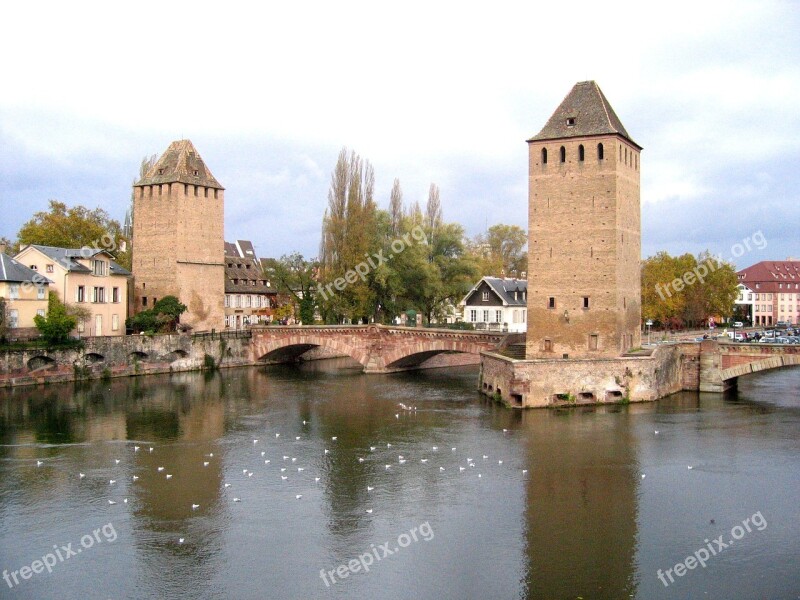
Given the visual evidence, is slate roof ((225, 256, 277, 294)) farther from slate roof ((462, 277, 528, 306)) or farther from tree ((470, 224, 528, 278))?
tree ((470, 224, 528, 278))

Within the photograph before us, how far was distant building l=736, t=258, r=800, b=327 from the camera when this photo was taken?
9794 centimetres

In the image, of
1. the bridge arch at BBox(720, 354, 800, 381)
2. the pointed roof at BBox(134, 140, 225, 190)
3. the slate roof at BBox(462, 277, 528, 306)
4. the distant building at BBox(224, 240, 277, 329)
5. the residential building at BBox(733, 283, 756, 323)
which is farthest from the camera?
the residential building at BBox(733, 283, 756, 323)

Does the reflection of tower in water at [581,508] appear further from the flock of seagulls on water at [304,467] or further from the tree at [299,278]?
the tree at [299,278]

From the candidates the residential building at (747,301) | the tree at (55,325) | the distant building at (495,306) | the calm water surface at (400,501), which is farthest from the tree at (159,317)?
the residential building at (747,301)

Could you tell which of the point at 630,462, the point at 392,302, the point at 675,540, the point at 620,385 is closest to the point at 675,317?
the point at 392,302

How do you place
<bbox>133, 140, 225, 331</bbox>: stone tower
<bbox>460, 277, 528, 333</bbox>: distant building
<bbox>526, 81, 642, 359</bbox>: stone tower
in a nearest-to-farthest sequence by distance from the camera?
<bbox>526, 81, 642, 359</bbox>: stone tower → <bbox>133, 140, 225, 331</bbox>: stone tower → <bbox>460, 277, 528, 333</bbox>: distant building

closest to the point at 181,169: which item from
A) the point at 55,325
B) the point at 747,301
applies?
the point at 55,325

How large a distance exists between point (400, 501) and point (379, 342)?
88.9ft

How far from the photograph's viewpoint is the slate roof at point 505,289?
5499 cm

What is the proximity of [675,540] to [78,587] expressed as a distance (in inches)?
487

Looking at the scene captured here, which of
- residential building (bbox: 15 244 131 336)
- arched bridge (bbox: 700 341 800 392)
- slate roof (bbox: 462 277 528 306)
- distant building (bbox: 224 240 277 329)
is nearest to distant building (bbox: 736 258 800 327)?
slate roof (bbox: 462 277 528 306)

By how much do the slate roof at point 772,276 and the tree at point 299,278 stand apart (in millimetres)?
63245

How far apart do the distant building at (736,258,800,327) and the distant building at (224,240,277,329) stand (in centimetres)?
5975

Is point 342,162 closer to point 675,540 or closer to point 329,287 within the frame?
point 329,287
